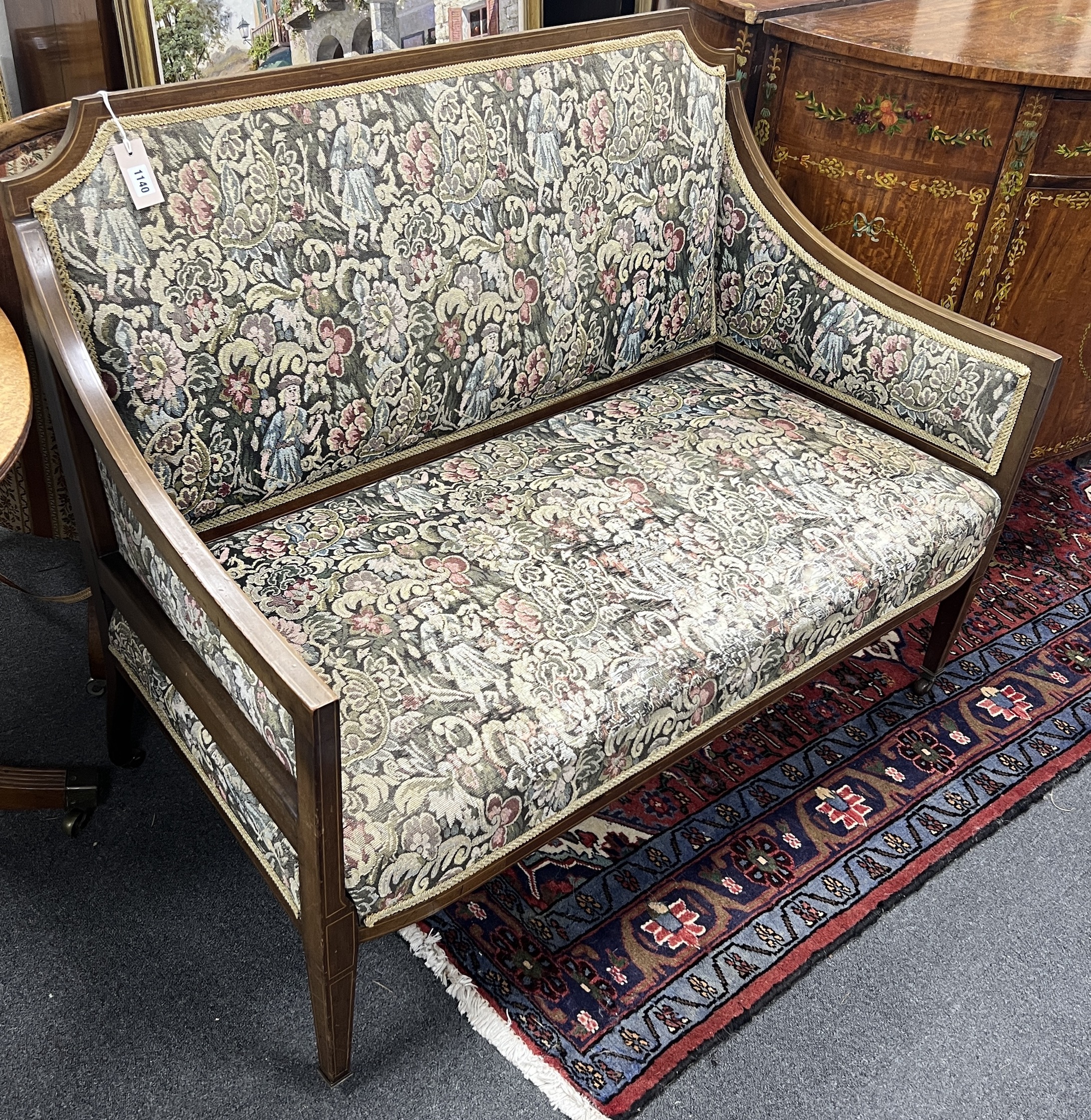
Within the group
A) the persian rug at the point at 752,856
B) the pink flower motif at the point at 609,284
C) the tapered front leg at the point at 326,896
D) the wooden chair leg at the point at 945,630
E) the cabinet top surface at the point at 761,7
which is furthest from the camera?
the cabinet top surface at the point at 761,7

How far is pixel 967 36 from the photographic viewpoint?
190cm

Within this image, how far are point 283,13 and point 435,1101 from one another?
166 centimetres

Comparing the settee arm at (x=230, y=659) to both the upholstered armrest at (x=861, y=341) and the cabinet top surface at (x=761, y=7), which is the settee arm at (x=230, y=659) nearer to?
the upholstered armrest at (x=861, y=341)

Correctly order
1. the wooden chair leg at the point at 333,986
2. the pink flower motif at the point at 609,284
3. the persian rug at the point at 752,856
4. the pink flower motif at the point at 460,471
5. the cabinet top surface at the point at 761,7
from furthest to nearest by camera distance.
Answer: the cabinet top surface at the point at 761,7, the pink flower motif at the point at 609,284, the pink flower motif at the point at 460,471, the persian rug at the point at 752,856, the wooden chair leg at the point at 333,986

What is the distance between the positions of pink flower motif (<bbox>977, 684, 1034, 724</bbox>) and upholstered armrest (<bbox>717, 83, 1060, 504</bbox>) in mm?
420

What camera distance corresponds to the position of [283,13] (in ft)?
5.79

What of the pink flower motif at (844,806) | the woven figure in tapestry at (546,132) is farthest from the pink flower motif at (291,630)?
the pink flower motif at (844,806)

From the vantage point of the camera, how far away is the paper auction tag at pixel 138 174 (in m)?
1.21

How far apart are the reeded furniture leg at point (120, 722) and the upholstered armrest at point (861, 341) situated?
47.5 inches

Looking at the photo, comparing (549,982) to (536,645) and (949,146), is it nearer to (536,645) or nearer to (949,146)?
(536,645)

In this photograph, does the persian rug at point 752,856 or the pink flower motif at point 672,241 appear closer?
the persian rug at point 752,856

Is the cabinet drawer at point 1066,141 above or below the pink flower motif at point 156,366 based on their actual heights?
above

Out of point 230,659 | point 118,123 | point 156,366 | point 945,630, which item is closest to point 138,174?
point 118,123

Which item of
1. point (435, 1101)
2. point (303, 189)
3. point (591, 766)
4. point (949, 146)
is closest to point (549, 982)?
point (435, 1101)
